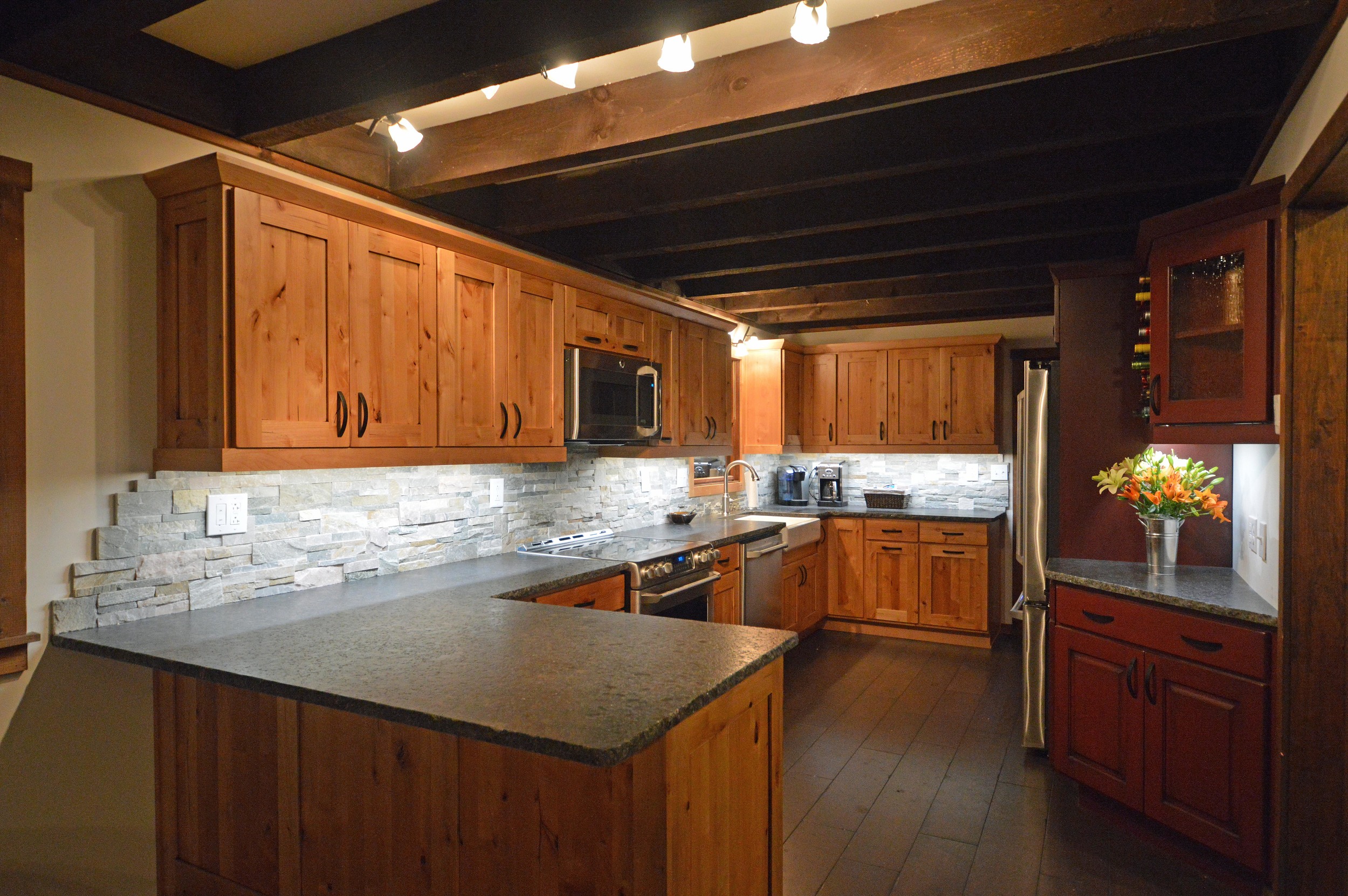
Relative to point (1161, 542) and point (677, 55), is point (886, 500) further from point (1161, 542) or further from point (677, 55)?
point (677, 55)

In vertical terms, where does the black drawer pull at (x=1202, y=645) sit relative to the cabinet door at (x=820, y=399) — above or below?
below

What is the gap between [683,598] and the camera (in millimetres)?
3645

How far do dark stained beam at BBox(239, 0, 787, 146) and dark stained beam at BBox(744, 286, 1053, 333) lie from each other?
3.54 m

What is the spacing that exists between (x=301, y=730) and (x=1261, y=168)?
138 inches

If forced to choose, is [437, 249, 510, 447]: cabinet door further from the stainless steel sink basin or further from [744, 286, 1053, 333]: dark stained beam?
[744, 286, 1053, 333]: dark stained beam

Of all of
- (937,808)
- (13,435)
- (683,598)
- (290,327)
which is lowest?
(937,808)

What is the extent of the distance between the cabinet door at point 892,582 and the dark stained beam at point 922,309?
168 cm

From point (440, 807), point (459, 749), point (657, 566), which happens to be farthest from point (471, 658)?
point (657, 566)

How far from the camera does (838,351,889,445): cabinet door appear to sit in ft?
20.2

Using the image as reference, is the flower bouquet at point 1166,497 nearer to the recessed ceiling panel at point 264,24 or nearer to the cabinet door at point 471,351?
the cabinet door at point 471,351

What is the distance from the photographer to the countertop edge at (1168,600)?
2.42 metres

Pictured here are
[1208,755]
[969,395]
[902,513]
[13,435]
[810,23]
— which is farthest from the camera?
[969,395]

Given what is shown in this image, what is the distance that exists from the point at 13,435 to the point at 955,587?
206 inches

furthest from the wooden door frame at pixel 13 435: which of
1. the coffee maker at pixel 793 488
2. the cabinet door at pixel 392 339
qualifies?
the coffee maker at pixel 793 488
